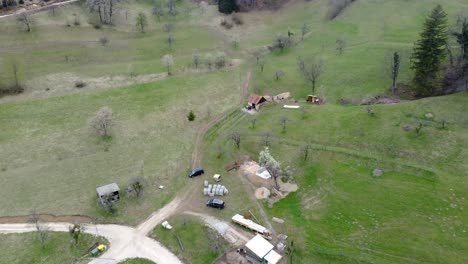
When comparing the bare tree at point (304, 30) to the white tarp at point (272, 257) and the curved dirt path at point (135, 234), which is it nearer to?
the curved dirt path at point (135, 234)

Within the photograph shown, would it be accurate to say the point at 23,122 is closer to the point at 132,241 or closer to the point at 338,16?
the point at 132,241

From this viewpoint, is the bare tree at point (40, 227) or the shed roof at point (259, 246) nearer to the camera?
the shed roof at point (259, 246)

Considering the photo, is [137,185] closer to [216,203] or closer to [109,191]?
[109,191]

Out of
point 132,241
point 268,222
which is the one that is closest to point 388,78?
point 268,222

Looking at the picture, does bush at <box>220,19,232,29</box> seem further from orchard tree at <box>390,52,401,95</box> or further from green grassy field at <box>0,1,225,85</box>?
orchard tree at <box>390,52,401,95</box>

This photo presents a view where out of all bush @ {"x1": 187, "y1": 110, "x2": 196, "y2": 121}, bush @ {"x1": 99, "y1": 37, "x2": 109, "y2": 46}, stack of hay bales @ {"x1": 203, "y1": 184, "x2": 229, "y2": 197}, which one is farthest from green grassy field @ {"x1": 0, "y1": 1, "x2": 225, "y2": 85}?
stack of hay bales @ {"x1": 203, "y1": 184, "x2": 229, "y2": 197}

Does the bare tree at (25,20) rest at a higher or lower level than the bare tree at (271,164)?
higher

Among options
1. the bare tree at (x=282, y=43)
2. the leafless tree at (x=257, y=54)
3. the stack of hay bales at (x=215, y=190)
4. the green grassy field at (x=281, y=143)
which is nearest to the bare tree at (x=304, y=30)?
the green grassy field at (x=281, y=143)
